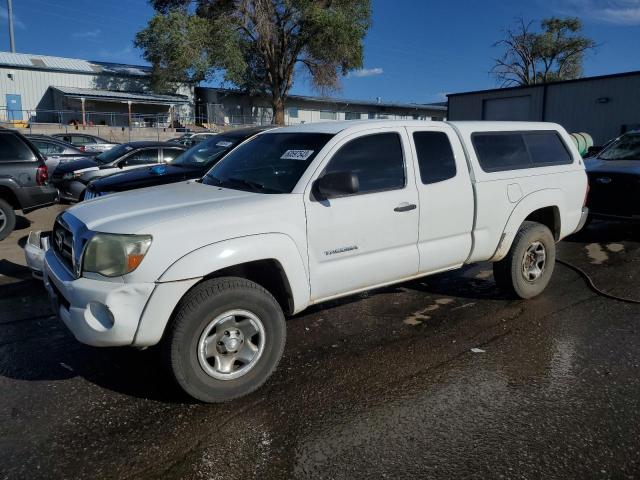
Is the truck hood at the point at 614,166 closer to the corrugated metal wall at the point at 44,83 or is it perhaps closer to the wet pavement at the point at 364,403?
the wet pavement at the point at 364,403

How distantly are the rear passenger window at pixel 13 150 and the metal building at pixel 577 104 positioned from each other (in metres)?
23.4

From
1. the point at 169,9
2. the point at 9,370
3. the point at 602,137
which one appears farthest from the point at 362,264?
the point at 169,9

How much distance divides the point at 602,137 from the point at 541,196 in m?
23.3

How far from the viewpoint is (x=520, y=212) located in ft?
16.5

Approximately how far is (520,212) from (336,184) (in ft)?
7.52

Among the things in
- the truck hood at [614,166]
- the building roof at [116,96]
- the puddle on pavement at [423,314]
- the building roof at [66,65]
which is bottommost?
the puddle on pavement at [423,314]

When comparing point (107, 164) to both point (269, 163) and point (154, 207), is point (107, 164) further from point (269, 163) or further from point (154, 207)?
point (154, 207)

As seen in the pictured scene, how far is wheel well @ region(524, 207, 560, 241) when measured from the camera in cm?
545

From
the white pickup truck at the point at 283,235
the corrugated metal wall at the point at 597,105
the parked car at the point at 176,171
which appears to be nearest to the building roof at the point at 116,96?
the corrugated metal wall at the point at 597,105

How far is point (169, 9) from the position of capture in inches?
1629

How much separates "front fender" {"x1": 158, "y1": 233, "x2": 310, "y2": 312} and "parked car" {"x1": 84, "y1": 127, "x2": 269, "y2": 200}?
418cm

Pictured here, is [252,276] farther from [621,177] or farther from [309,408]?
[621,177]

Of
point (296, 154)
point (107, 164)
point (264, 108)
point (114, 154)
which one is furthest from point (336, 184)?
point (264, 108)

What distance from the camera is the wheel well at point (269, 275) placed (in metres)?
3.57
